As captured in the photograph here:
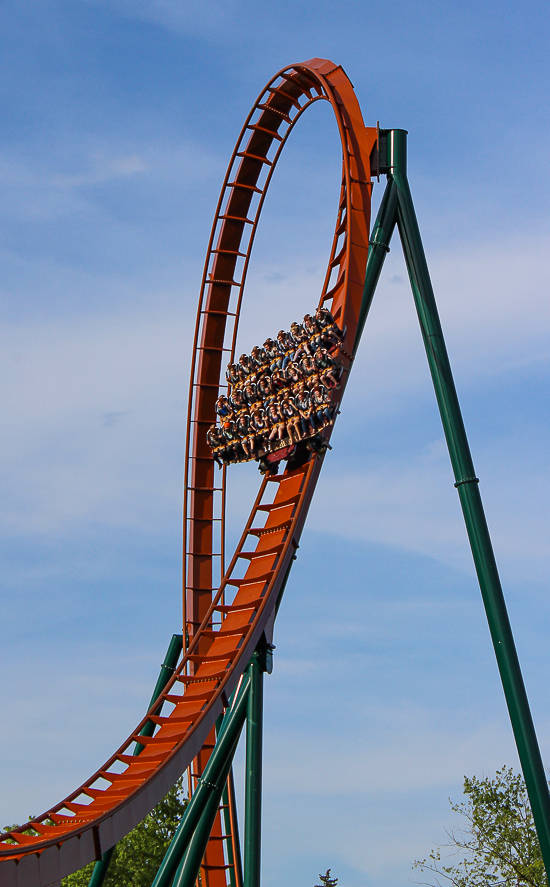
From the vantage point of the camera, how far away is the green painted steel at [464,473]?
874 centimetres

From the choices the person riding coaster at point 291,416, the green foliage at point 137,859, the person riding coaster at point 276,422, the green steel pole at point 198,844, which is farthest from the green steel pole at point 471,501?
the green foliage at point 137,859

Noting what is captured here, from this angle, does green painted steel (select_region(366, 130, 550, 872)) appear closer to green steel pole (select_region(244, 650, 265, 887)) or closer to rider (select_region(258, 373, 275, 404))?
rider (select_region(258, 373, 275, 404))

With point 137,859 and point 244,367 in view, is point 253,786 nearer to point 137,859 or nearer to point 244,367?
point 244,367

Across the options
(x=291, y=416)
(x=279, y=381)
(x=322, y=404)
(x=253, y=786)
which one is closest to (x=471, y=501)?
(x=322, y=404)

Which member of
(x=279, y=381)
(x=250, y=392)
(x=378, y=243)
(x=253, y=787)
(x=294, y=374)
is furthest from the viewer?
(x=250, y=392)

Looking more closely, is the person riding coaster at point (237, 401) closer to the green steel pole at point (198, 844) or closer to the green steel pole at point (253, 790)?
the green steel pole at point (253, 790)

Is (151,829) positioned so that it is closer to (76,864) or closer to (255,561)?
(255,561)

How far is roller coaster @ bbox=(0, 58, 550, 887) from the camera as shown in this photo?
822 cm

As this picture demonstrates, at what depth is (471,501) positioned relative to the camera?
379 inches

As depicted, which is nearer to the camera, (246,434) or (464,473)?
(464,473)

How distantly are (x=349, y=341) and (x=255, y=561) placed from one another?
2.23 metres

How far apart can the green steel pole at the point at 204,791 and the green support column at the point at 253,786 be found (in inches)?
7.9

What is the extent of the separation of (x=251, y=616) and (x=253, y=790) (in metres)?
1.80

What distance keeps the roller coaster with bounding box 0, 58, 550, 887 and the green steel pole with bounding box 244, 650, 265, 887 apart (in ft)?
0.04
